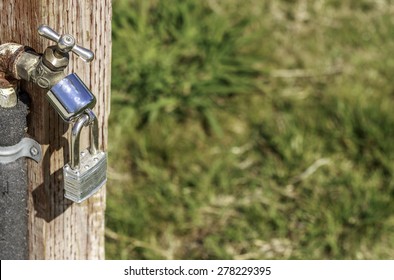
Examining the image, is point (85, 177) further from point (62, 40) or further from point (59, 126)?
point (62, 40)

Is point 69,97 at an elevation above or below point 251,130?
above

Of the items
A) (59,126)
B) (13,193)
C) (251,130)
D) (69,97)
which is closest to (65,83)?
(69,97)

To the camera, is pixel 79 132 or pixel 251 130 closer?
pixel 79 132

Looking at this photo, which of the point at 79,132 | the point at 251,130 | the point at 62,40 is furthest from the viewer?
the point at 251,130

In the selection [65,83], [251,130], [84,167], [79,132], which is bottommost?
[251,130]

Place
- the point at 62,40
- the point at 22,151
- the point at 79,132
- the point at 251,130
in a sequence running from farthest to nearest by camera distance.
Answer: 1. the point at 251,130
2. the point at 22,151
3. the point at 79,132
4. the point at 62,40

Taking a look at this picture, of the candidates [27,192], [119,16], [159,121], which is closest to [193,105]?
[159,121]

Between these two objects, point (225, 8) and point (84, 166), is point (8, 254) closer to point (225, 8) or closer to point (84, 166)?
point (84, 166)

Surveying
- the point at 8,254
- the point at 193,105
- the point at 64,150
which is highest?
the point at 64,150
